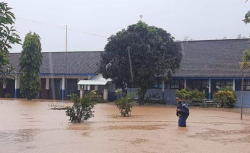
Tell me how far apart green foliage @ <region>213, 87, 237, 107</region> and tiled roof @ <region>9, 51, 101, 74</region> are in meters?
13.4

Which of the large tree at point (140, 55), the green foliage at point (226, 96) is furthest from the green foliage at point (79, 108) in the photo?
the green foliage at point (226, 96)

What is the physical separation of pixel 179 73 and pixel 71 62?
13225 millimetres

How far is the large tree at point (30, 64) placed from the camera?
35.2m

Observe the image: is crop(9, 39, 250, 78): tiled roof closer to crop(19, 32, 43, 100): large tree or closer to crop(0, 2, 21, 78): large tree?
crop(19, 32, 43, 100): large tree

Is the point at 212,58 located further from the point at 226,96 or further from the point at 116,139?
the point at 116,139

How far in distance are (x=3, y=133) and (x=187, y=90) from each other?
65.6 ft

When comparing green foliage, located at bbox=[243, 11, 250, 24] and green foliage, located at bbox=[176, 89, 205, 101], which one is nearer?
green foliage, located at bbox=[243, 11, 250, 24]

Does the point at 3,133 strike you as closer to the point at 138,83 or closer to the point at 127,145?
the point at 127,145

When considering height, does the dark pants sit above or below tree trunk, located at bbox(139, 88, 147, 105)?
below

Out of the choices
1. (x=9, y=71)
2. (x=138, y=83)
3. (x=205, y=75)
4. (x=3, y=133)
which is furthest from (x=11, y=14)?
(x=205, y=75)

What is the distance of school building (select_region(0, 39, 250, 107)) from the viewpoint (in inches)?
1260

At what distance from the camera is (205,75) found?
31828 millimetres

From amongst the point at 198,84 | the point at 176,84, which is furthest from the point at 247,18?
the point at 176,84

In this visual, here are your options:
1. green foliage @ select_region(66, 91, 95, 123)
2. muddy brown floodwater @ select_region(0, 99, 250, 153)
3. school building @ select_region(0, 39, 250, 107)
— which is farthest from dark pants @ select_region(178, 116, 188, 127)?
school building @ select_region(0, 39, 250, 107)
